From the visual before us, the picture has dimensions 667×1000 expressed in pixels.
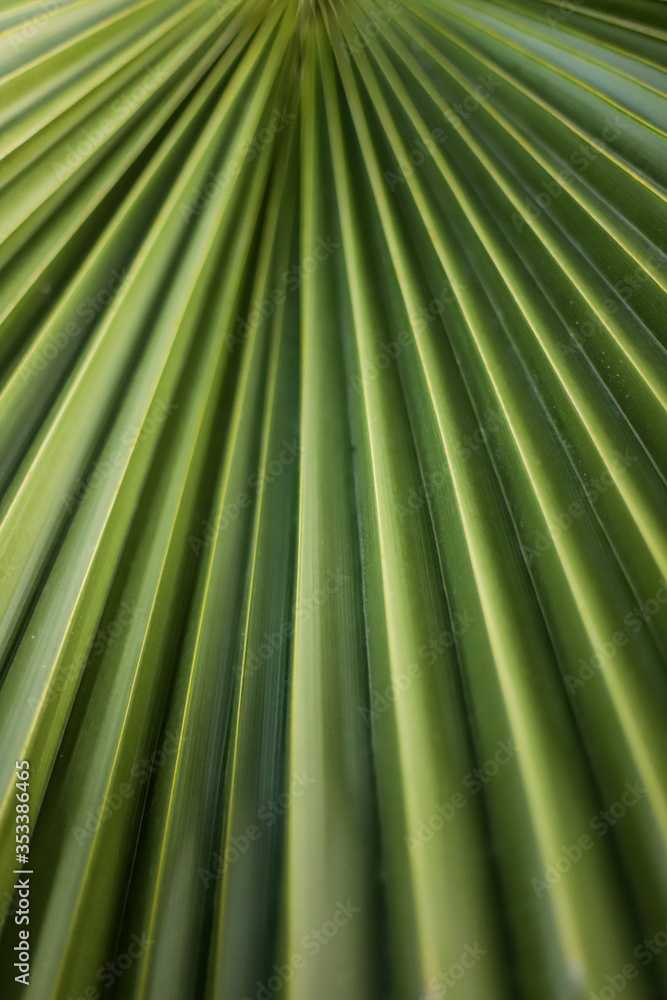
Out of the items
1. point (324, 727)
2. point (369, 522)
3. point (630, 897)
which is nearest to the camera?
point (630, 897)

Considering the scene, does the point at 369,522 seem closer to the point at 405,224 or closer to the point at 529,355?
the point at 529,355

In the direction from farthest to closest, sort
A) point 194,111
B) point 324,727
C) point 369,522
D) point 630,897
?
point 194,111
point 369,522
point 324,727
point 630,897

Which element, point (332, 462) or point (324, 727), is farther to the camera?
point (332, 462)

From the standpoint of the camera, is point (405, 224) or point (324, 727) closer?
point (324, 727)

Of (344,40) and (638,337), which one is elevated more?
(344,40)

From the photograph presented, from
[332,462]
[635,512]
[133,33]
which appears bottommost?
[635,512]

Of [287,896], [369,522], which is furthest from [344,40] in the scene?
[287,896]

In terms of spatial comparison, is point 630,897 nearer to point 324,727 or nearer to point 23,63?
point 324,727

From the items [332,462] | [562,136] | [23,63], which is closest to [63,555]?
[332,462]

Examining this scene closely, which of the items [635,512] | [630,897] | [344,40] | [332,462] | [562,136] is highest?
[344,40]
